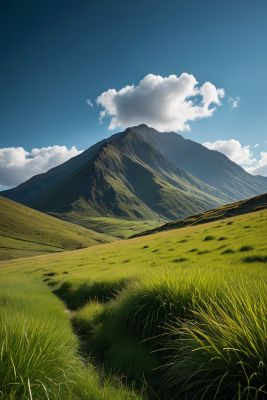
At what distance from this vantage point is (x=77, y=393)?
3.40 metres

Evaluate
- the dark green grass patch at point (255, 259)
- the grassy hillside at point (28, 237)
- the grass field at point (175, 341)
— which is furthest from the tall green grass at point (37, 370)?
the grassy hillside at point (28, 237)

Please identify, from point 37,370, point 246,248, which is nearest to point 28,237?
point 246,248

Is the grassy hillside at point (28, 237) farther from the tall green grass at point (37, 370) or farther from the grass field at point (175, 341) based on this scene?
the tall green grass at point (37, 370)

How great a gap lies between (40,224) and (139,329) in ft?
659

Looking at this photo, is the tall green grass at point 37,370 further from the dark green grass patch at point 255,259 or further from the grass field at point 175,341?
the dark green grass patch at point 255,259

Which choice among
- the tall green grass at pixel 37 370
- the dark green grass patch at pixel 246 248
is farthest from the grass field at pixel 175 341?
the dark green grass patch at pixel 246 248

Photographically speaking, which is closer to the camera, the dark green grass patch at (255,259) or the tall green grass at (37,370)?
the tall green grass at (37,370)

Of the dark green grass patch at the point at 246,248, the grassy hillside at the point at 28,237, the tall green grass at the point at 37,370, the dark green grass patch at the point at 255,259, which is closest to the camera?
the tall green grass at the point at 37,370

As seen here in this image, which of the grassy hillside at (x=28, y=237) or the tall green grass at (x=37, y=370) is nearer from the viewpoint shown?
the tall green grass at (x=37, y=370)

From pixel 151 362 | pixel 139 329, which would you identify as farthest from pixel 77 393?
pixel 139 329

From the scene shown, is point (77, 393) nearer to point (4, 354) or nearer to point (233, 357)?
point (4, 354)

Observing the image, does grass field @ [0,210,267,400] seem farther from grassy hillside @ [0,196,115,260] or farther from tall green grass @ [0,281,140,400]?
grassy hillside @ [0,196,115,260]

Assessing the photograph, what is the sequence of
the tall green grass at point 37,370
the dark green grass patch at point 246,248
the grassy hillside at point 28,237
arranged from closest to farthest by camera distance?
the tall green grass at point 37,370, the dark green grass patch at point 246,248, the grassy hillside at point 28,237

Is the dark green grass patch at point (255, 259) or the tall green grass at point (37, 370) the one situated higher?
the tall green grass at point (37, 370)
